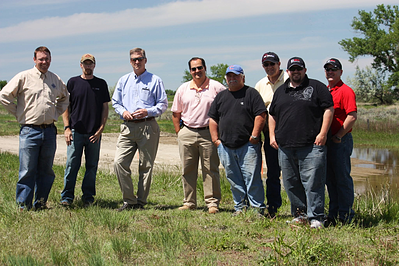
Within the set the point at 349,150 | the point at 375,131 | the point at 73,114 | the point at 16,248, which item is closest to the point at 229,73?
the point at 349,150

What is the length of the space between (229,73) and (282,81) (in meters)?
Result: 0.76

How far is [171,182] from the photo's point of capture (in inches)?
360

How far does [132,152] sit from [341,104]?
3.16 metres

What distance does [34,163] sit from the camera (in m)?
6.06

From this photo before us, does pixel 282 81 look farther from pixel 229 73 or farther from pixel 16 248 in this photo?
pixel 16 248

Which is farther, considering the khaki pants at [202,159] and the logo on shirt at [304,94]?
the khaki pants at [202,159]

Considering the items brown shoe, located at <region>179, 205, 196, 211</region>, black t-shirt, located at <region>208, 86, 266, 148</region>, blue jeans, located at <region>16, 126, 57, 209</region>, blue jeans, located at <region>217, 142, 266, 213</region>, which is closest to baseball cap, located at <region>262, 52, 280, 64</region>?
black t-shirt, located at <region>208, 86, 266, 148</region>

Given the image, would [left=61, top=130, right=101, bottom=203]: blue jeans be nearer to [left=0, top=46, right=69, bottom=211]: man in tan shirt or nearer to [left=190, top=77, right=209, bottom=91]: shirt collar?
[left=0, top=46, right=69, bottom=211]: man in tan shirt

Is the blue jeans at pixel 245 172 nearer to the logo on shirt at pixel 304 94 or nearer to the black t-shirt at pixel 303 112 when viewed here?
the black t-shirt at pixel 303 112

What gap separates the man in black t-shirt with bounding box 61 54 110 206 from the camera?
21.9ft

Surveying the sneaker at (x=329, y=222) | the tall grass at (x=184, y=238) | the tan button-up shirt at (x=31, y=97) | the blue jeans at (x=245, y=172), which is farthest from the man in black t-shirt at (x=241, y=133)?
the tan button-up shirt at (x=31, y=97)

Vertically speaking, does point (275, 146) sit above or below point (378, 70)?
below

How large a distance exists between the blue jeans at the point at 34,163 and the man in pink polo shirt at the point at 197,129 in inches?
76.1

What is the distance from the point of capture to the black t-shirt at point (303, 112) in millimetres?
5160
